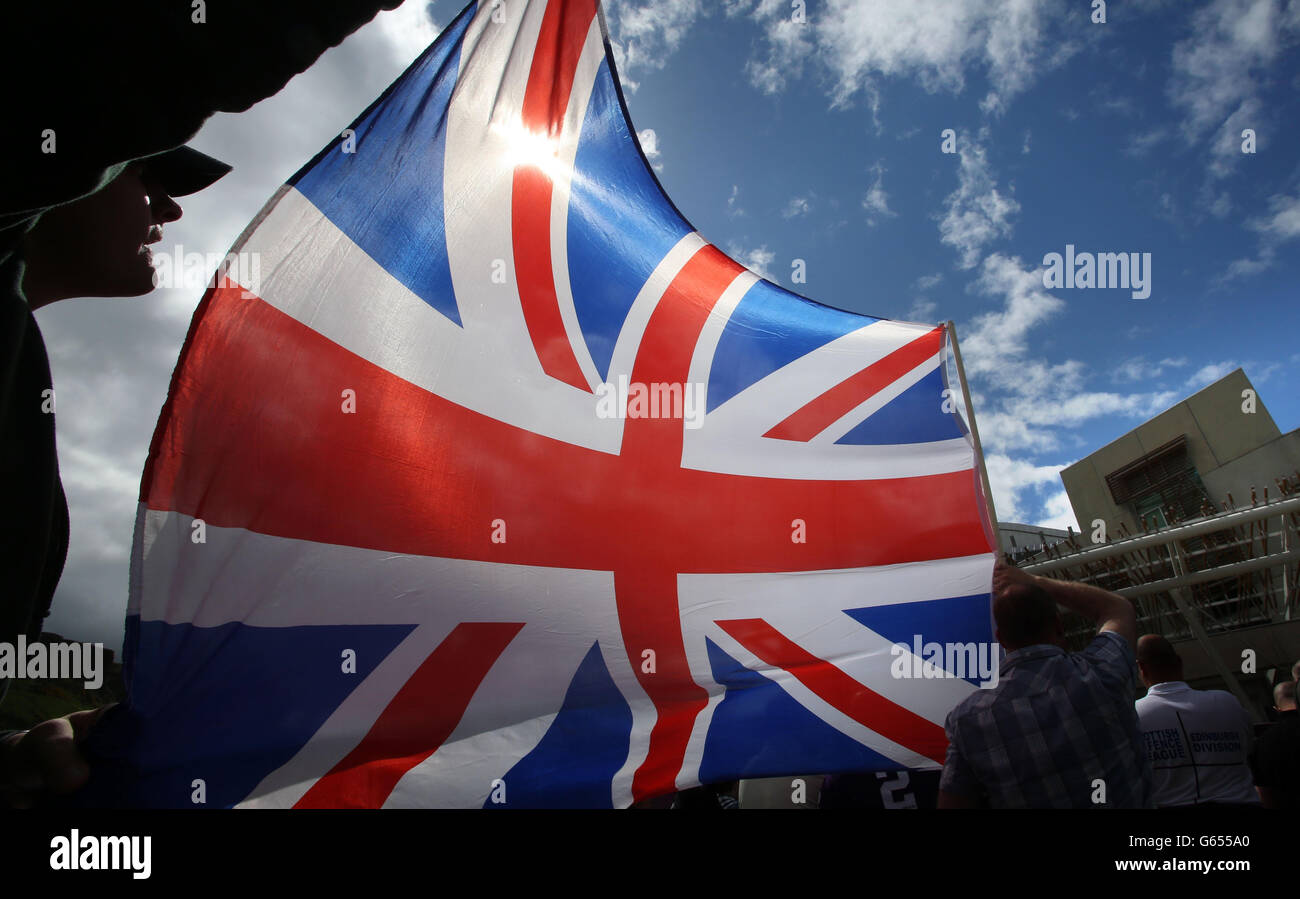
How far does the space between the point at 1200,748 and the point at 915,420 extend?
1891mm

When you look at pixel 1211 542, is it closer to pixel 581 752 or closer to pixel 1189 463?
pixel 1189 463

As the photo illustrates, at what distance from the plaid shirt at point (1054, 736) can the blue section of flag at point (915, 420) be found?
127 centimetres

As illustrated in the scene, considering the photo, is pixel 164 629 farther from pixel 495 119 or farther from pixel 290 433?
pixel 495 119

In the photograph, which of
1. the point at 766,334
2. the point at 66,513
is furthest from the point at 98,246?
the point at 766,334

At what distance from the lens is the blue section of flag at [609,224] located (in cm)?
294

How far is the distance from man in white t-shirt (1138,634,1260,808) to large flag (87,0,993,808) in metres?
1.11

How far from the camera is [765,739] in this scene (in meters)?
2.37

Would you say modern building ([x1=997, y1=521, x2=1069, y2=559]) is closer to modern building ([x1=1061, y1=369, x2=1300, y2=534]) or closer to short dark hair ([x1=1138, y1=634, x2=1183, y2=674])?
modern building ([x1=1061, y1=369, x2=1300, y2=534])

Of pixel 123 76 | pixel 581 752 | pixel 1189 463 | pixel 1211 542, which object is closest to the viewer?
pixel 123 76

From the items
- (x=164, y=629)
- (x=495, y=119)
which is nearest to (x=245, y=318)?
(x=164, y=629)

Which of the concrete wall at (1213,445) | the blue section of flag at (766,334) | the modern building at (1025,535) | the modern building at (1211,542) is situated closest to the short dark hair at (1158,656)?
the blue section of flag at (766,334)

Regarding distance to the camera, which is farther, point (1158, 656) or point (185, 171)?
point (1158, 656)

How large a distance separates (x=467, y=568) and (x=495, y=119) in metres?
2.02

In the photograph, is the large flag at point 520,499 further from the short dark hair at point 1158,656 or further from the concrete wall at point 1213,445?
the concrete wall at point 1213,445
